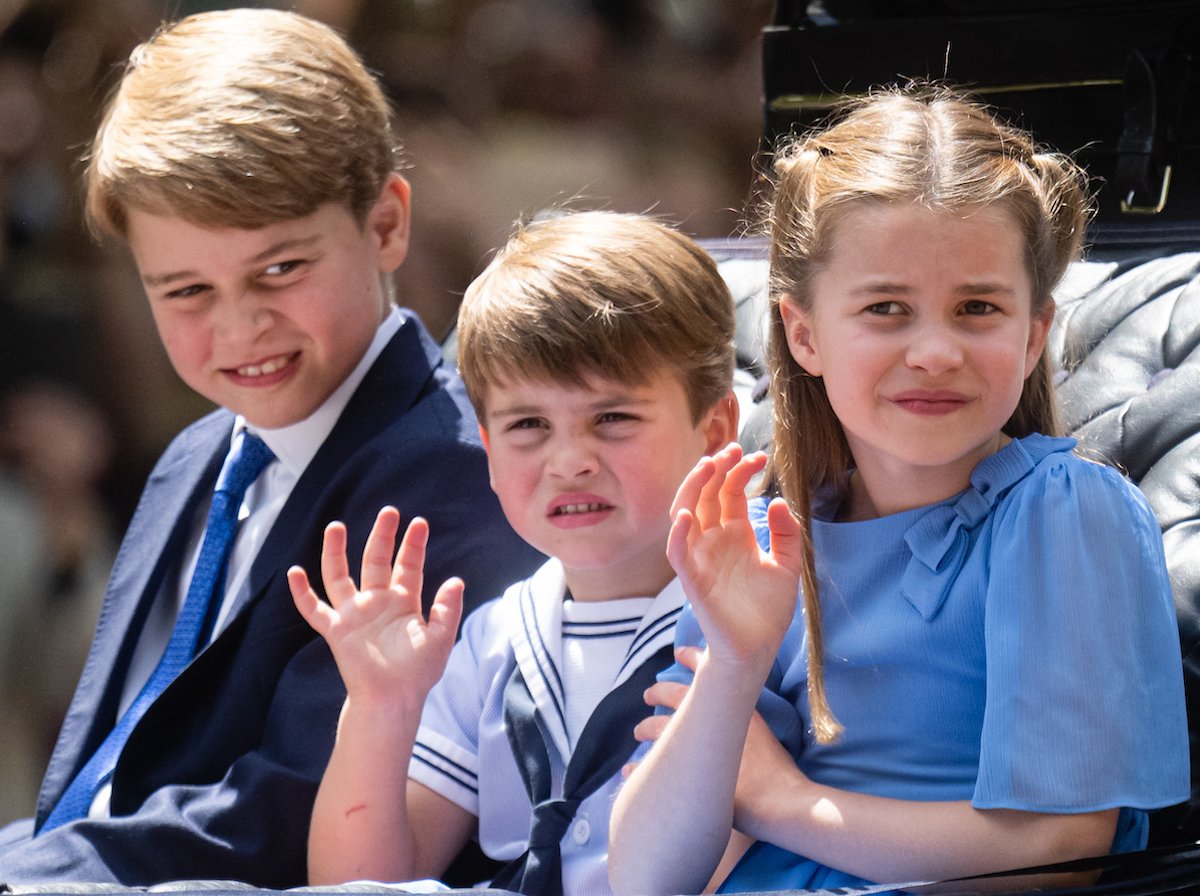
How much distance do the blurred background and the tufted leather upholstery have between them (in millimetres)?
1696

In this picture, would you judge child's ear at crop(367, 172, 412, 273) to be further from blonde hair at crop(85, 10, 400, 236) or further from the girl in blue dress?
the girl in blue dress

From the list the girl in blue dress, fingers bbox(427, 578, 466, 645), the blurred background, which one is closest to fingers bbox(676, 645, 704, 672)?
the girl in blue dress

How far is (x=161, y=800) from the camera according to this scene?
62.0 inches

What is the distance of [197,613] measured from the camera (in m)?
1.81

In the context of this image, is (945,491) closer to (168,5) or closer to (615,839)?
(615,839)

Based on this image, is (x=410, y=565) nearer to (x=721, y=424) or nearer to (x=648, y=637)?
(x=648, y=637)

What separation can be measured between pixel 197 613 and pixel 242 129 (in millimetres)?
549

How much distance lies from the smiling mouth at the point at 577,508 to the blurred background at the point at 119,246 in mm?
1821

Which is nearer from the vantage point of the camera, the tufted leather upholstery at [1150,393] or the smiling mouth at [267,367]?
the tufted leather upholstery at [1150,393]

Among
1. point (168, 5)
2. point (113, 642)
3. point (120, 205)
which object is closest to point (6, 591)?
point (168, 5)

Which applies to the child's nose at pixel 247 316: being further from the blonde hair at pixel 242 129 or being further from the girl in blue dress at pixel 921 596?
the girl in blue dress at pixel 921 596

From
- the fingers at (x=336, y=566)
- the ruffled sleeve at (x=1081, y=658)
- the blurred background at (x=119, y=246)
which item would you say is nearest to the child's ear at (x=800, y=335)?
the ruffled sleeve at (x=1081, y=658)

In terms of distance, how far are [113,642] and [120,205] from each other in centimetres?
52

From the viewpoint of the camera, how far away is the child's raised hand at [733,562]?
4.01 feet
